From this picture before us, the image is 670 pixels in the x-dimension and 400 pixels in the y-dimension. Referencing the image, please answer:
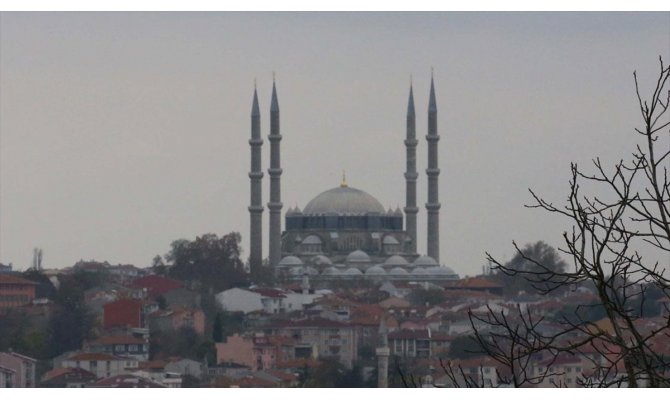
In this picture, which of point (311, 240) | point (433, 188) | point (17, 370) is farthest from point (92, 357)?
point (311, 240)

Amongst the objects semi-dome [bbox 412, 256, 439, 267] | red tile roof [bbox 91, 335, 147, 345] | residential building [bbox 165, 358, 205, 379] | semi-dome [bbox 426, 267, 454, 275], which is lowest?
residential building [bbox 165, 358, 205, 379]

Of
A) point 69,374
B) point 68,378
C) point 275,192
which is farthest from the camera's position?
point 275,192

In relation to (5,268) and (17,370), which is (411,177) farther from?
(17,370)

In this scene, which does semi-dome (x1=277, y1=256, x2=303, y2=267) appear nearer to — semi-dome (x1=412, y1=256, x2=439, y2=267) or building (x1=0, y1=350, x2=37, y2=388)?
semi-dome (x1=412, y1=256, x2=439, y2=267)

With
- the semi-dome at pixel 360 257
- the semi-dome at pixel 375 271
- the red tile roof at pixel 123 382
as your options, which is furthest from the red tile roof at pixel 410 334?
the semi-dome at pixel 360 257

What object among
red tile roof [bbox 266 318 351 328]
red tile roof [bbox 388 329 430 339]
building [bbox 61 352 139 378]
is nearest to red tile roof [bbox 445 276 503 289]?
red tile roof [bbox 266 318 351 328]

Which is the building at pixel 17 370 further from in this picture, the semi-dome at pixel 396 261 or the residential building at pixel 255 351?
the semi-dome at pixel 396 261

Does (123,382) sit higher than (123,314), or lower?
lower
